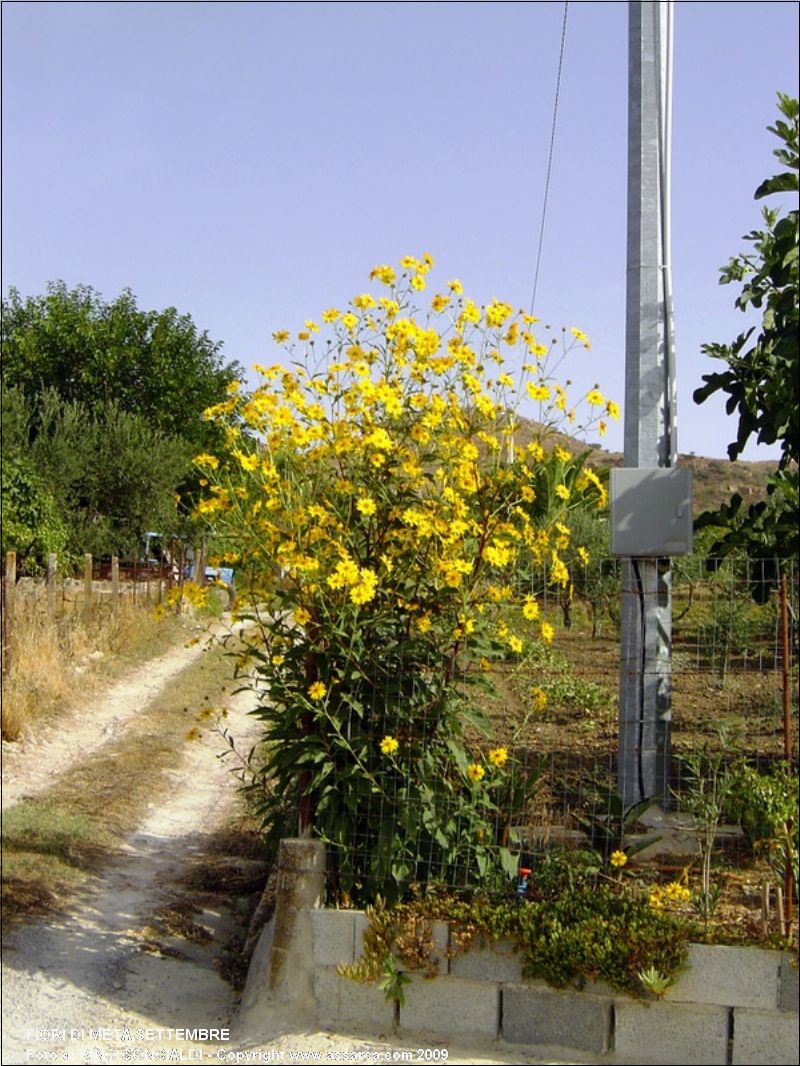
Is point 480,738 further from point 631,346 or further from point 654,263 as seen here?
point 654,263

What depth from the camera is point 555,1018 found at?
4.07 meters

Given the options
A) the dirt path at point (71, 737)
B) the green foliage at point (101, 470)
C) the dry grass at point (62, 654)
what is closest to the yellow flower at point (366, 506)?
the dirt path at point (71, 737)

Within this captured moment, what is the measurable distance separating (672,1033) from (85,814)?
4475 mm

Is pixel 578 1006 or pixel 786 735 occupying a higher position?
pixel 786 735

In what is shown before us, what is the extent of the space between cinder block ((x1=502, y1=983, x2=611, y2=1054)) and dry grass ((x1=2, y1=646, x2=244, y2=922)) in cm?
180

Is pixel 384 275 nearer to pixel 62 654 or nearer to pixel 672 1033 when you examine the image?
pixel 672 1033

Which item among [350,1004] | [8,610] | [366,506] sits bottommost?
[350,1004]

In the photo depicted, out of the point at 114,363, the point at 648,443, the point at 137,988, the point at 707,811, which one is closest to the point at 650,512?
the point at 648,443

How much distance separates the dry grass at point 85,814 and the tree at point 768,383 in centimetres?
254

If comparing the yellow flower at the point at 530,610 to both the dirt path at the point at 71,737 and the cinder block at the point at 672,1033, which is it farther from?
the dirt path at the point at 71,737

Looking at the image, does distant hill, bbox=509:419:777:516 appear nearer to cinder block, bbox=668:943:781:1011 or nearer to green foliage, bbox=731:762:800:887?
green foliage, bbox=731:762:800:887

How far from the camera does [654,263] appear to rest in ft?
17.8

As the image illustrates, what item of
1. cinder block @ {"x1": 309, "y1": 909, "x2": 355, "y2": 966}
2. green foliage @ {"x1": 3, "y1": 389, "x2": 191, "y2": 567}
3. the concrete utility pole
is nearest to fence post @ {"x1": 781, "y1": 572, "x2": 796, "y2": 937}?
the concrete utility pole

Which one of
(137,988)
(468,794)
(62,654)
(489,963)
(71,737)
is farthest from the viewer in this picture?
(62,654)
